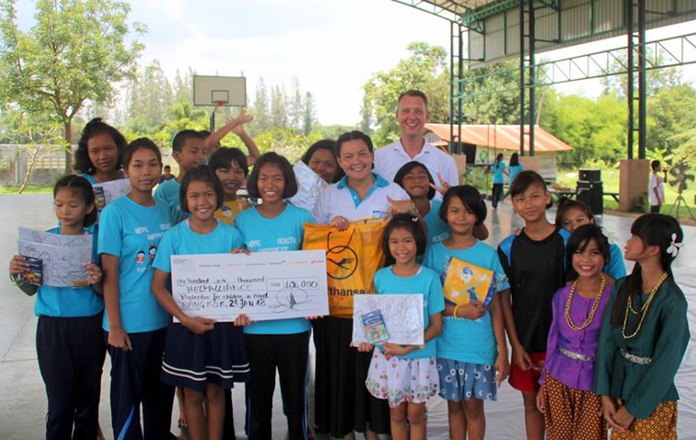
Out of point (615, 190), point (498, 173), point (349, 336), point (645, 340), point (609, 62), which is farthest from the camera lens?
point (615, 190)

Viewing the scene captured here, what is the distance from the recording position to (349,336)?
3.04m

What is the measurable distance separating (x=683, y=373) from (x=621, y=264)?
1912 millimetres

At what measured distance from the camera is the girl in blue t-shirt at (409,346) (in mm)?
2762

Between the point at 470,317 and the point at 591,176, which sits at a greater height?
the point at 591,176

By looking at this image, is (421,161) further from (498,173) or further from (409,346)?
(498,173)

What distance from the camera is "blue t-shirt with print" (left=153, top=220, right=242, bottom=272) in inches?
110

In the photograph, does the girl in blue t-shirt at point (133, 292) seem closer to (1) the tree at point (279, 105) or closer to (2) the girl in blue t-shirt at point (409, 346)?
(2) the girl in blue t-shirt at point (409, 346)

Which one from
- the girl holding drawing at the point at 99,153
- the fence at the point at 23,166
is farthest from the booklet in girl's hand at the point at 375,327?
the fence at the point at 23,166

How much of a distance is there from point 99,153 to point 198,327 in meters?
1.10

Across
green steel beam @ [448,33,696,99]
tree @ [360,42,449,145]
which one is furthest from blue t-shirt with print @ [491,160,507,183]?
tree @ [360,42,449,145]

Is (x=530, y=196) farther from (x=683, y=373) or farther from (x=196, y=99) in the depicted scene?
(x=196, y=99)

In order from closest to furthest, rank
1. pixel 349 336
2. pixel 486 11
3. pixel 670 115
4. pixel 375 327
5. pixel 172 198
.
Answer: pixel 375 327
pixel 349 336
pixel 172 198
pixel 486 11
pixel 670 115

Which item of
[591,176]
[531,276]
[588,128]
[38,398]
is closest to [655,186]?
[591,176]

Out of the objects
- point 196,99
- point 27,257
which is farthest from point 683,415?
point 196,99
